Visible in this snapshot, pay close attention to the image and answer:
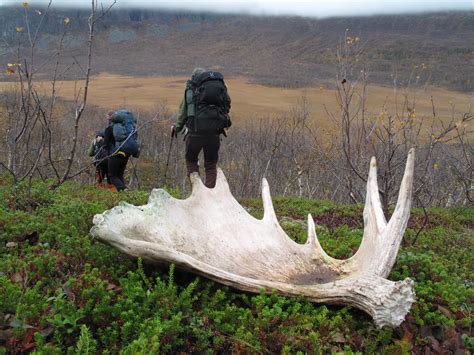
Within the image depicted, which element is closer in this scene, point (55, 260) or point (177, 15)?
point (55, 260)

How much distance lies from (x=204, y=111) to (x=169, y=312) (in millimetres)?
4415

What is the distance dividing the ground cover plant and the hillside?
111 meters

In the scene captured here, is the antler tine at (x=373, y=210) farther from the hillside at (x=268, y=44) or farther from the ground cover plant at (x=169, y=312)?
the hillside at (x=268, y=44)

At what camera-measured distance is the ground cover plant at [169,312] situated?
9.73ft

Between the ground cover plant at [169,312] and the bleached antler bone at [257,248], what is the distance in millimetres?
150

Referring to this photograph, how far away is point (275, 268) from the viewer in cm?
376

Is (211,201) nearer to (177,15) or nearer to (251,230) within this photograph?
(251,230)

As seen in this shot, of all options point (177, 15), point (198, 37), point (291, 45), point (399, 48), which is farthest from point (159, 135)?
point (177, 15)

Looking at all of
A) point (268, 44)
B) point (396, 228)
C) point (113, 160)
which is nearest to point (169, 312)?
point (396, 228)

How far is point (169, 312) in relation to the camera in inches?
125

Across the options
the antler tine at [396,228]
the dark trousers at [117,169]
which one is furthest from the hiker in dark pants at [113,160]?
the antler tine at [396,228]

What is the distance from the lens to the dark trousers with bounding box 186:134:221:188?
7410 millimetres

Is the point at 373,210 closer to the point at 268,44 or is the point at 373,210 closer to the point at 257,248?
the point at 257,248

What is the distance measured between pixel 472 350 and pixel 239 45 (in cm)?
17582
